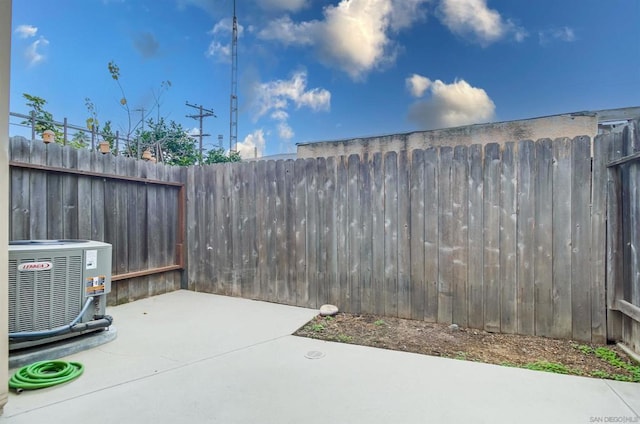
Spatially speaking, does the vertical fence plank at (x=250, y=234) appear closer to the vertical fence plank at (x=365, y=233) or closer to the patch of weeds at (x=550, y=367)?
the vertical fence plank at (x=365, y=233)

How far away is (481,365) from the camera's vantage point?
2.31 m

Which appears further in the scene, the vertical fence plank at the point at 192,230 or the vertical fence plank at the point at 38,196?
the vertical fence plank at the point at 192,230

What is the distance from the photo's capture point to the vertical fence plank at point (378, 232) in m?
3.46

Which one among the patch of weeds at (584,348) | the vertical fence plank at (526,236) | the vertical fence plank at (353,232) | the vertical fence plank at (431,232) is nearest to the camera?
the patch of weeds at (584,348)

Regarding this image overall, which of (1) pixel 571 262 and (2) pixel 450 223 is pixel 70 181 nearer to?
(2) pixel 450 223

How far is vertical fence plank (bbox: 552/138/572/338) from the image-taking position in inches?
109

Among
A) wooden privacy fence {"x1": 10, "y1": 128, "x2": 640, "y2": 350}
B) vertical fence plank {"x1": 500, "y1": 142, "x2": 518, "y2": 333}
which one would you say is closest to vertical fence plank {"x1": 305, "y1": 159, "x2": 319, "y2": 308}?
wooden privacy fence {"x1": 10, "y1": 128, "x2": 640, "y2": 350}

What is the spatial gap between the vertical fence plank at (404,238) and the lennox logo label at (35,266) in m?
2.97

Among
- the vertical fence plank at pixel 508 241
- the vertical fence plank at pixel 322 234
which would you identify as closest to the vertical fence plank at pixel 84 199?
the vertical fence plank at pixel 322 234

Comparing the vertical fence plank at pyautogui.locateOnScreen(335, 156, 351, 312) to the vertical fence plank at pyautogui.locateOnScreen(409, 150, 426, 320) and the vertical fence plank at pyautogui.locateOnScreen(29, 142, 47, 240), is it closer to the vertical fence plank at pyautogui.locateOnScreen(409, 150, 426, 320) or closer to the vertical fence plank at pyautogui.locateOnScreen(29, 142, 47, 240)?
the vertical fence plank at pyautogui.locateOnScreen(409, 150, 426, 320)

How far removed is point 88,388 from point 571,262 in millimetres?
3681

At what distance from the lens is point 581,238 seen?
2.73 meters

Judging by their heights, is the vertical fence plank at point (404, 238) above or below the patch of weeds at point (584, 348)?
above

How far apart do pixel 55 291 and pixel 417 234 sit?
121 inches
